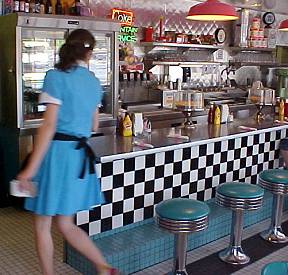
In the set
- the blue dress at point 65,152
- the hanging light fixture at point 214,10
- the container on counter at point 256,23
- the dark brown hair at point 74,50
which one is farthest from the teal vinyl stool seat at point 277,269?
the container on counter at point 256,23

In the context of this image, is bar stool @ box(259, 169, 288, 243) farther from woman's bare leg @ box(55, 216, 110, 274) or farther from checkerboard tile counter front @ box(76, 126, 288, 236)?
woman's bare leg @ box(55, 216, 110, 274)

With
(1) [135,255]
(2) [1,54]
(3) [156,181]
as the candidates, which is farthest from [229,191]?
(2) [1,54]

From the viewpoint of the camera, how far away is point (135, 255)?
10.6ft

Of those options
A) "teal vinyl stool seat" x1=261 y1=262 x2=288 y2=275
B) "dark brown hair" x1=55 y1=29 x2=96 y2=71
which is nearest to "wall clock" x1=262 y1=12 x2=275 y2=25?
"dark brown hair" x1=55 y1=29 x2=96 y2=71

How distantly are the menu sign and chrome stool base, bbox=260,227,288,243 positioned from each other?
3.56 m

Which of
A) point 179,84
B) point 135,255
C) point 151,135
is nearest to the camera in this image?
point 135,255

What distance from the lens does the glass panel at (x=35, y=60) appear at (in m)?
4.73

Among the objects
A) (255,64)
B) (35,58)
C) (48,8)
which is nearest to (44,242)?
(35,58)

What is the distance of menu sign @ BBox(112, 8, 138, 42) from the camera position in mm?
6340

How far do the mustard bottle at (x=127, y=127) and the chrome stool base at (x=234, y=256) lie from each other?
48.4 inches

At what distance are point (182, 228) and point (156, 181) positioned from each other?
31.5 inches

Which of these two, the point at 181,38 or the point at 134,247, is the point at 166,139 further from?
the point at 181,38

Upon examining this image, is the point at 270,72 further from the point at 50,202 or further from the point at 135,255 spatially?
the point at 50,202

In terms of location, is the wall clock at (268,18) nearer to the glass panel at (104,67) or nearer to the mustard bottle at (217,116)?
the glass panel at (104,67)
